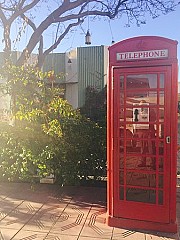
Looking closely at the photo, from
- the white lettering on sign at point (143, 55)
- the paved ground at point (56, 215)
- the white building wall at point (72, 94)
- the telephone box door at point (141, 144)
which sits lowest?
the paved ground at point (56, 215)

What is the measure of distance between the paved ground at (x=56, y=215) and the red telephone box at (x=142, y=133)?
0.26m

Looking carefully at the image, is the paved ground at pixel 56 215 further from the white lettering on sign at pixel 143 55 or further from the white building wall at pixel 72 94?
the white building wall at pixel 72 94

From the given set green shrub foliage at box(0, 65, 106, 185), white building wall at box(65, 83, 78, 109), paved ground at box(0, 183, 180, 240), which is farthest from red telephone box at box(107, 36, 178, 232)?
white building wall at box(65, 83, 78, 109)

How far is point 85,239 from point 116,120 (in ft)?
5.29

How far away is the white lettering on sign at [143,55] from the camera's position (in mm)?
3246

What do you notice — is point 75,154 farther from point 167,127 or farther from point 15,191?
point 167,127

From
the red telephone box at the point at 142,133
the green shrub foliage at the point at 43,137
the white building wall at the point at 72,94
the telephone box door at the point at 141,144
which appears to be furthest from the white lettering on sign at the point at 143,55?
the white building wall at the point at 72,94

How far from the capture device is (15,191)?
5148mm

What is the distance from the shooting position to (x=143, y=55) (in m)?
3.32

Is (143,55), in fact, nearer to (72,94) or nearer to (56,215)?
(56,215)

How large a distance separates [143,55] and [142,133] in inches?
41.4

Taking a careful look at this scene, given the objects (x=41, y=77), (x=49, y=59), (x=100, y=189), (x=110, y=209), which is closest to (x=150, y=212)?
(x=110, y=209)

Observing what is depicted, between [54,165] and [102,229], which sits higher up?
[54,165]

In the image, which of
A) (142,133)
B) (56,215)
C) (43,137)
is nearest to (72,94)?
(43,137)
